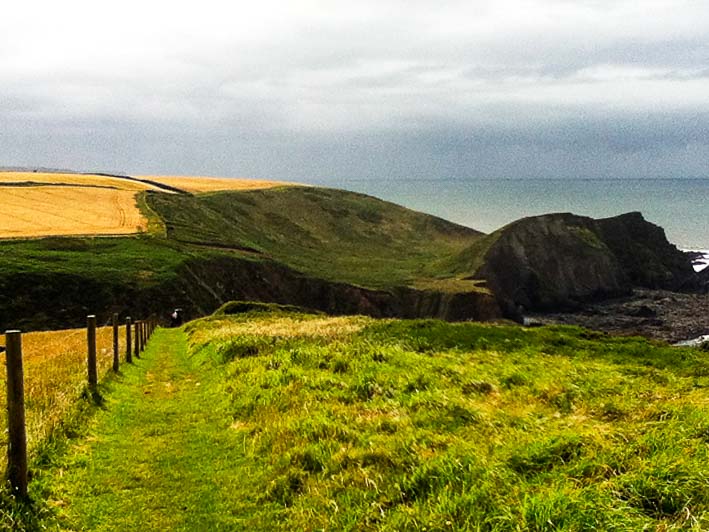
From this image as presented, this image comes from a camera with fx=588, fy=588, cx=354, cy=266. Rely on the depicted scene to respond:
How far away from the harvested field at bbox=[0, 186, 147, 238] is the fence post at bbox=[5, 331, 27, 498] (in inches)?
3560

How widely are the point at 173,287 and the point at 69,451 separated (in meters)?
71.8

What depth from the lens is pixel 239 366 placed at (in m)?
19.0

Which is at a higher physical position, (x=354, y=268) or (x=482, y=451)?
(x=482, y=451)

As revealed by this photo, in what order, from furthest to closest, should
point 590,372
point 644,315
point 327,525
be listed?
point 644,315 < point 590,372 < point 327,525

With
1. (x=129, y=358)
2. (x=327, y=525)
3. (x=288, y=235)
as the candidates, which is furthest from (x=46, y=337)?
(x=288, y=235)

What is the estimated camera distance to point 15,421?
9.14 m

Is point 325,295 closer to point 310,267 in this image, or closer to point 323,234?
point 310,267

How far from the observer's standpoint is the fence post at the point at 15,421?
9.01 meters

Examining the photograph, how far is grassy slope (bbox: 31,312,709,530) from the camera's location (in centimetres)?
705

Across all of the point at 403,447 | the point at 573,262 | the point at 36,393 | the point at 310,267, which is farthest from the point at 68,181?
the point at 403,447

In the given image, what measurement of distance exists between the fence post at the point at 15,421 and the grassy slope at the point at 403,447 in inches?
31.7

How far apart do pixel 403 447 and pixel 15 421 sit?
6173mm

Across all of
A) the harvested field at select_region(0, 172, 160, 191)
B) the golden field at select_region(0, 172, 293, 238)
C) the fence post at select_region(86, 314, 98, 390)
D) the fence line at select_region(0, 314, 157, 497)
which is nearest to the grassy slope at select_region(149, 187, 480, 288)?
the golden field at select_region(0, 172, 293, 238)

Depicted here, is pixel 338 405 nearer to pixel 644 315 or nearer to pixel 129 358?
pixel 129 358
